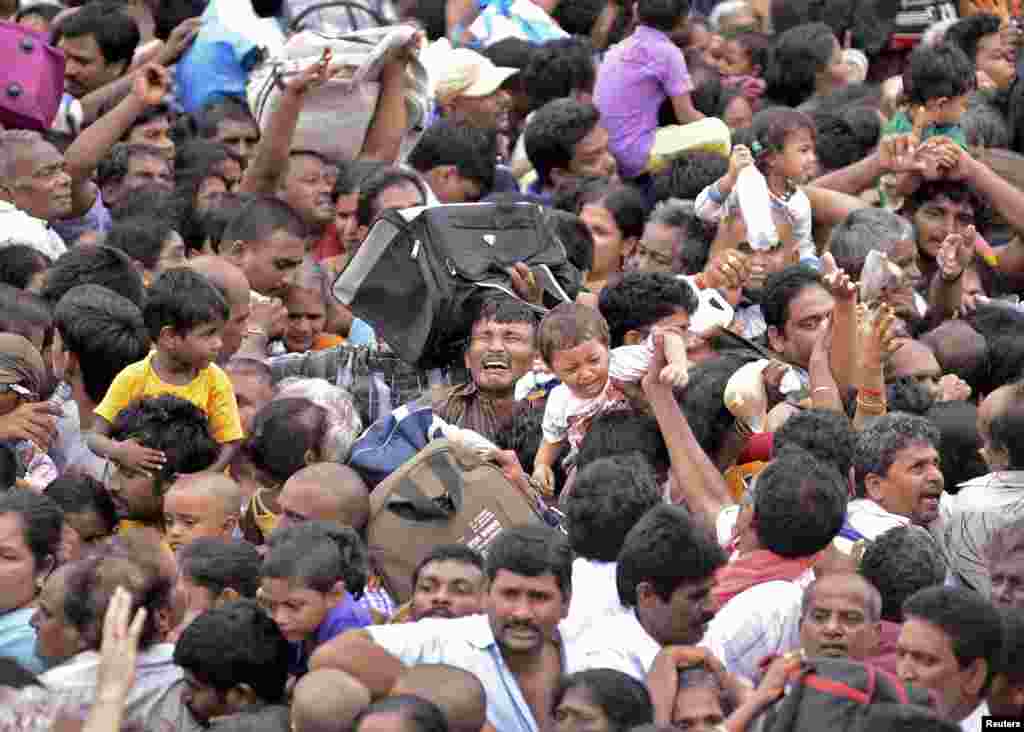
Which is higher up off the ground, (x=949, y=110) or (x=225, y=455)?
(x=225, y=455)

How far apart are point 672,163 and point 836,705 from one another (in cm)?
497

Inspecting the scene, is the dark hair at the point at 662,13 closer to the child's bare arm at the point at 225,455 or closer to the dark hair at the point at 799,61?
the dark hair at the point at 799,61

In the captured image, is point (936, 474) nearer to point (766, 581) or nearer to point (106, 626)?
point (766, 581)

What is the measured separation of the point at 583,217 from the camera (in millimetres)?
8555

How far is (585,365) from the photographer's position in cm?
647

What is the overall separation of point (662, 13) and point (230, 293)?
3.11 metres

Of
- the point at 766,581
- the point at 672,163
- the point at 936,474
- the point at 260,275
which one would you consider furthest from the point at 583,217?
the point at 766,581

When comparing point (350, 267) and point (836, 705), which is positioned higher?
point (836, 705)

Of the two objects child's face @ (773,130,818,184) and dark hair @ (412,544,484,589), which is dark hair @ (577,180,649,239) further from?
dark hair @ (412,544,484,589)

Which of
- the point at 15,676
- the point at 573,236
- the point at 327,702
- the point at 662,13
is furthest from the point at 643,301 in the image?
the point at 662,13

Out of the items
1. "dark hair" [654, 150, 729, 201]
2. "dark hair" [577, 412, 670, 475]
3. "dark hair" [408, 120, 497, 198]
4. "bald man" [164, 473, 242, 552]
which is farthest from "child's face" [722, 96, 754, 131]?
"bald man" [164, 473, 242, 552]

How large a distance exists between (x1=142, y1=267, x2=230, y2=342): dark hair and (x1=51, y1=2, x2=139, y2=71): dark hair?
3500 millimetres

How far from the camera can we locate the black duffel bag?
708 centimetres

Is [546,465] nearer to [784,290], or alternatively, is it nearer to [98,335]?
[784,290]
